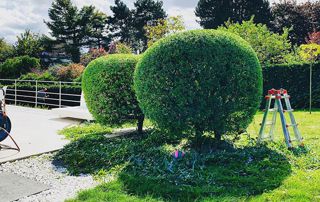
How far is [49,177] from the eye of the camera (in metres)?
4.64

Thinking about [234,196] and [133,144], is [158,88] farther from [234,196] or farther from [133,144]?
[234,196]

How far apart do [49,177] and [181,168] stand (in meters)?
1.81

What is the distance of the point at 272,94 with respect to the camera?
589 centimetres

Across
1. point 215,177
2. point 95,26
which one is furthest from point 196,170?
point 95,26

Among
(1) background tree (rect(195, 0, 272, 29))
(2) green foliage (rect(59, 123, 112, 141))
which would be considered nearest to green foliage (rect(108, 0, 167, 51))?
(1) background tree (rect(195, 0, 272, 29))

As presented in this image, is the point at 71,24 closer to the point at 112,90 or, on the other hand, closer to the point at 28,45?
the point at 28,45

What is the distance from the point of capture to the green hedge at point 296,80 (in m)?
12.9

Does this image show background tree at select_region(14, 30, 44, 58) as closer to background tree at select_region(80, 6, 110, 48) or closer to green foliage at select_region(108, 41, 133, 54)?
background tree at select_region(80, 6, 110, 48)

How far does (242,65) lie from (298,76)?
8875 mm

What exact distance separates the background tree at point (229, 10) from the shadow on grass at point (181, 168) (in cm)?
2888

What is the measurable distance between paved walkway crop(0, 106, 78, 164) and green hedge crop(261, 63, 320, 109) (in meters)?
8.10

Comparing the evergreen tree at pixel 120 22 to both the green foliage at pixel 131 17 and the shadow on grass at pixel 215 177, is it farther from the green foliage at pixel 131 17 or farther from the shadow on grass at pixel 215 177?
the shadow on grass at pixel 215 177

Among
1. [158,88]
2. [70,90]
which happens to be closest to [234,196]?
[158,88]

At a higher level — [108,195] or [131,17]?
[131,17]
